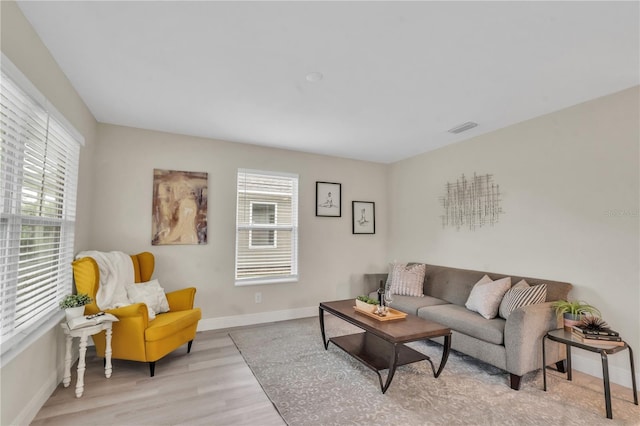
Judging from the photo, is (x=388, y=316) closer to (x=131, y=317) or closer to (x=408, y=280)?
(x=408, y=280)

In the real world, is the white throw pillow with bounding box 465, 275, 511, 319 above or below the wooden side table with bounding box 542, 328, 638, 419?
above

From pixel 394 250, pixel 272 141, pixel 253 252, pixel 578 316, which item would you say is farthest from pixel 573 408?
pixel 272 141

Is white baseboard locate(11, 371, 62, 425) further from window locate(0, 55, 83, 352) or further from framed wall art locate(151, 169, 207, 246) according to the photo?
framed wall art locate(151, 169, 207, 246)

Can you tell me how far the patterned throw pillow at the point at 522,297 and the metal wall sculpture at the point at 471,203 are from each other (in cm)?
101

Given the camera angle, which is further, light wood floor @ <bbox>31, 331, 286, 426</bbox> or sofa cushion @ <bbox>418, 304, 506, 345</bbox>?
sofa cushion @ <bbox>418, 304, 506, 345</bbox>

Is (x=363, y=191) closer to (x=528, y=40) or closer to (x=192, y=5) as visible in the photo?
(x=528, y=40)

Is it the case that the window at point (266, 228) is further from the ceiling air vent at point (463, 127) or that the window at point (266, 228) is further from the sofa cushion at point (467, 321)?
the ceiling air vent at point (463, 127)

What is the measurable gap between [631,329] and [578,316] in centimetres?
44

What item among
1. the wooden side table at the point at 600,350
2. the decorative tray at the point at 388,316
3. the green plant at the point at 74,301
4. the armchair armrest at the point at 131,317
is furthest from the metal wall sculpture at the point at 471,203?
the green plant at the point at 74,301

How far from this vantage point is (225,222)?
13.7 feet

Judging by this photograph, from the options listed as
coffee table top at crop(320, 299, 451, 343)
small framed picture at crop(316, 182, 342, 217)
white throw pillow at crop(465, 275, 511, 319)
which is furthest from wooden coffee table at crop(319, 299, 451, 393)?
small framed picture at crop(316, 182, 342, 217)

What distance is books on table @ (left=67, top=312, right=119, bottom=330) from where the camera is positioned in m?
2.36

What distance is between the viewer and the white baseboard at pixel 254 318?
400 cm

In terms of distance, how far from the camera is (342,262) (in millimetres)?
5027
